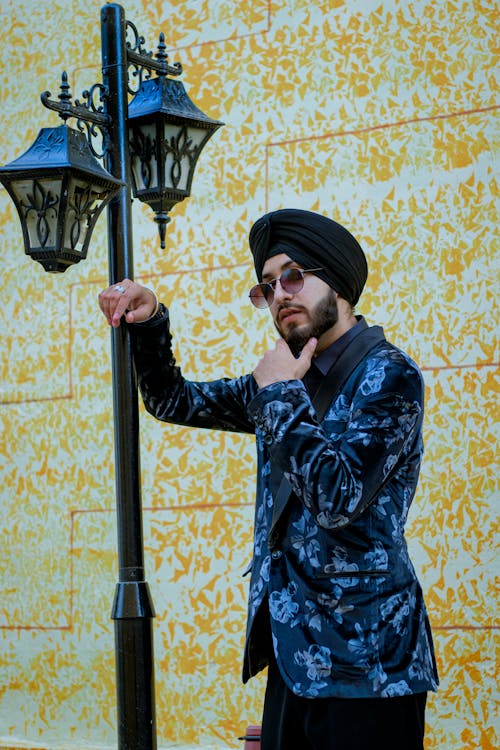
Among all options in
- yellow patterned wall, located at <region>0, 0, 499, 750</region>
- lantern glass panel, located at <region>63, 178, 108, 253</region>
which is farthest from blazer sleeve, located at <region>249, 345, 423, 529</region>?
yellow patterned wall, located at <region>0, 0, 499, 750</region>

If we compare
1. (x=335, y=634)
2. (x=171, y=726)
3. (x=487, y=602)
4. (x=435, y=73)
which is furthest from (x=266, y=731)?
(x=435, y=73)

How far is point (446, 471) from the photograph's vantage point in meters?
3.96

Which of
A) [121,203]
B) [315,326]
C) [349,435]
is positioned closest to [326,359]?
[315,326]

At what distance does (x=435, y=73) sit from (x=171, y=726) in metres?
2.61

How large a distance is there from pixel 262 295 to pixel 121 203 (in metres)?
0.63

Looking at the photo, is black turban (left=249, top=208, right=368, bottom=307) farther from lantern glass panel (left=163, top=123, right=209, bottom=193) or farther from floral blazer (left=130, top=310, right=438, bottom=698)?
lantern glass panel (left=163, top=123, right=209, bottom=193)

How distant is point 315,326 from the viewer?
2.48 meters

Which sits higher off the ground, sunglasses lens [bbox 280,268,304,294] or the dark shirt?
sunglasses lens [bbox 280,268,304,294]

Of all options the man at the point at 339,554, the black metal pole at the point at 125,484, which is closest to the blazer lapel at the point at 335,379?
the man at the point at 339,554

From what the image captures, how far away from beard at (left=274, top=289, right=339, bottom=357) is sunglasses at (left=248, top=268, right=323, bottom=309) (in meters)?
0.06

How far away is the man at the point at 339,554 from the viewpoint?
2.15 metres

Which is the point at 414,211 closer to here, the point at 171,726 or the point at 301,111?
the point at 301,111

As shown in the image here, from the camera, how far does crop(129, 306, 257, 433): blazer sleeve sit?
276 cm

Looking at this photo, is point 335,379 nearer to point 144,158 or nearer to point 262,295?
point 262,295
